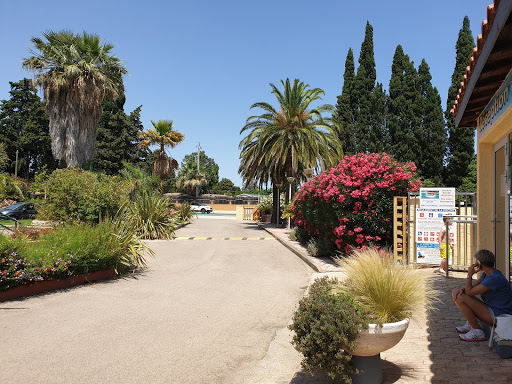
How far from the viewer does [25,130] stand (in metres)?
52.2

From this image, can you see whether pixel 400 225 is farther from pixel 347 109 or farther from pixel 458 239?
pixel 347 109

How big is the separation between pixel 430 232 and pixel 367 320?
723cm

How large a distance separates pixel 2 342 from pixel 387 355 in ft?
15.9

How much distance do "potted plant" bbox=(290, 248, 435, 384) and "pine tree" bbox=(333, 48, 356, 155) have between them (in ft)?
133

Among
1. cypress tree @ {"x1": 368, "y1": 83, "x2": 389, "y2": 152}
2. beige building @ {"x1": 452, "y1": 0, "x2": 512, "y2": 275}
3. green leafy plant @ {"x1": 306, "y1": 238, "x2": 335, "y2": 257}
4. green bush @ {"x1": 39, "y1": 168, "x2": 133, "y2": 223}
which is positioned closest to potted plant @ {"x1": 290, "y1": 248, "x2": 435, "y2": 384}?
beige building @ {"x1": 452, "y1": 0, "x2": 512, "y2": 275}

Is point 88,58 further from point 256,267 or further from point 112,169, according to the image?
point 112,169

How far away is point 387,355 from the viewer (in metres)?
4.65

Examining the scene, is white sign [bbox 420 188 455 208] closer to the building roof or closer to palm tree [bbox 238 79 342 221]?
the building roof

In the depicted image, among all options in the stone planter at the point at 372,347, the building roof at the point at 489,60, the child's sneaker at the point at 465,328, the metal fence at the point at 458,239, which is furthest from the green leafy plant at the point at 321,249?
the stone planter at the point at 372,347

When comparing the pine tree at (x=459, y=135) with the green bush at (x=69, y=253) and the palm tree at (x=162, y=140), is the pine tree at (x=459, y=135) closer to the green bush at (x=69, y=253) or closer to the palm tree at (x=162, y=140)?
the palm tree at (x=162, y=140)

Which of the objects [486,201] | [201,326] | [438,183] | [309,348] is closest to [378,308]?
[309,348]

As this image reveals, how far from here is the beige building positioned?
414 centimetres

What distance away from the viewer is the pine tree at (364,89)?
43875mm

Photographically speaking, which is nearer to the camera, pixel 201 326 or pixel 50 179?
pixel 201 326
